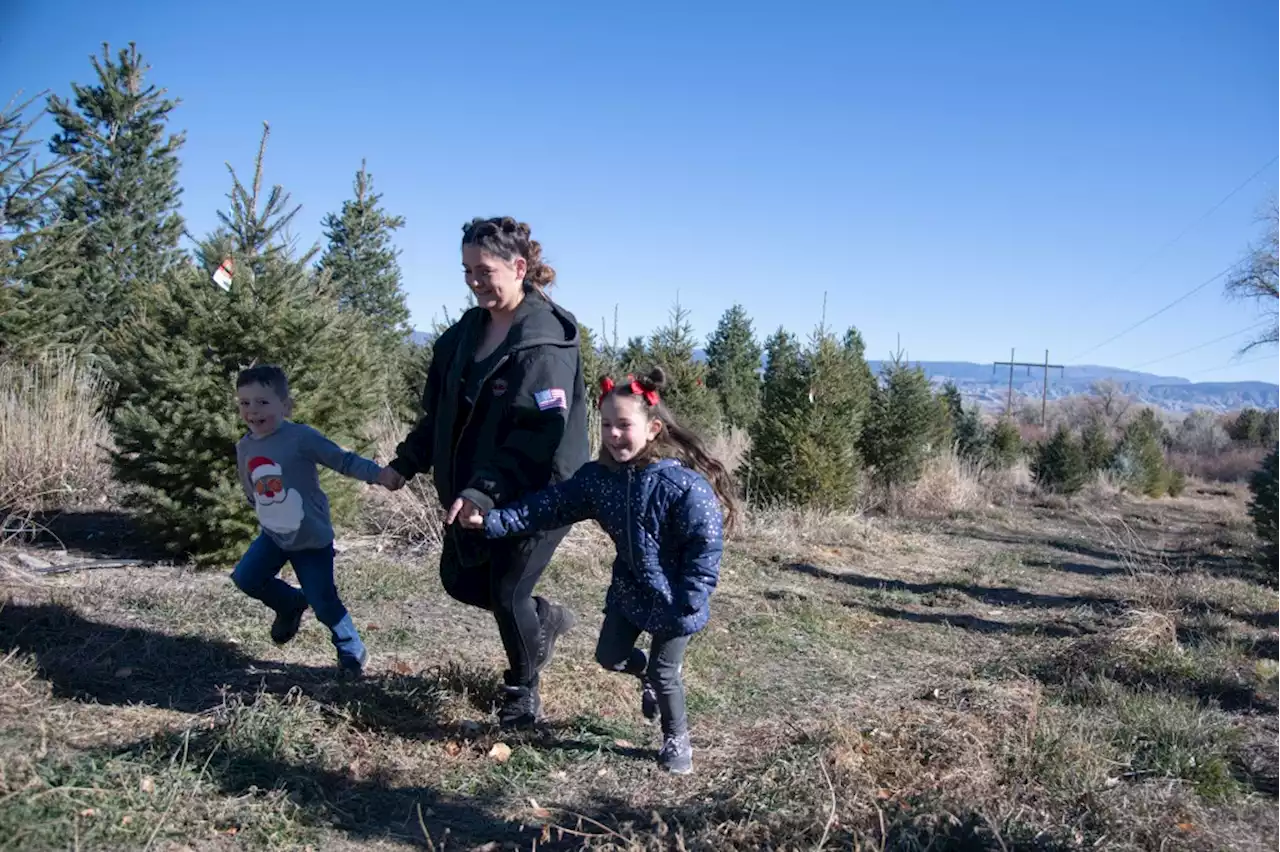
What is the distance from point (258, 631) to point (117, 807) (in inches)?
85.7

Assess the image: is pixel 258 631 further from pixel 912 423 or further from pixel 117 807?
pixel 912 423

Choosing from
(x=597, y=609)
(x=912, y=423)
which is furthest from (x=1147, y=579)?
(x=912, y=423)

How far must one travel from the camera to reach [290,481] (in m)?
3.91

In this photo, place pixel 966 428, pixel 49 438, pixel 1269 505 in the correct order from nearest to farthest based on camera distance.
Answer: pixel 49 438, pixel 1269 505, pixel 966 428

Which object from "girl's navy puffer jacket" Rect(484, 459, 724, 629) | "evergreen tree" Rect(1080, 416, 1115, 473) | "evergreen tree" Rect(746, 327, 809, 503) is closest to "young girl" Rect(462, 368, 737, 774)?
"girl's navy puffer jacket" Rect(484, 459, 724, 629)

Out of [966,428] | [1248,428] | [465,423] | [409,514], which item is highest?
[1248,428]

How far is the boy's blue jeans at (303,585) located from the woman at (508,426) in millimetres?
639

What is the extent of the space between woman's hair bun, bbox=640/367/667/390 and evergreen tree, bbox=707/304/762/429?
656 inches

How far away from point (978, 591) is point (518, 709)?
5.38 meters

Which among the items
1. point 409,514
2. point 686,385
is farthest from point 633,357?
point 409,514

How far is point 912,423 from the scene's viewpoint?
15.0 meters

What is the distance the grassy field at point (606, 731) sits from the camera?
263 centimetres

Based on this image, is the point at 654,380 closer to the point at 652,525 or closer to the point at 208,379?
the point at 652,525

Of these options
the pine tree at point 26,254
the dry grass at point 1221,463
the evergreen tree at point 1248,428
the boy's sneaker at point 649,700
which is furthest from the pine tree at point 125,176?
the evergreen tree at point 1248,428
